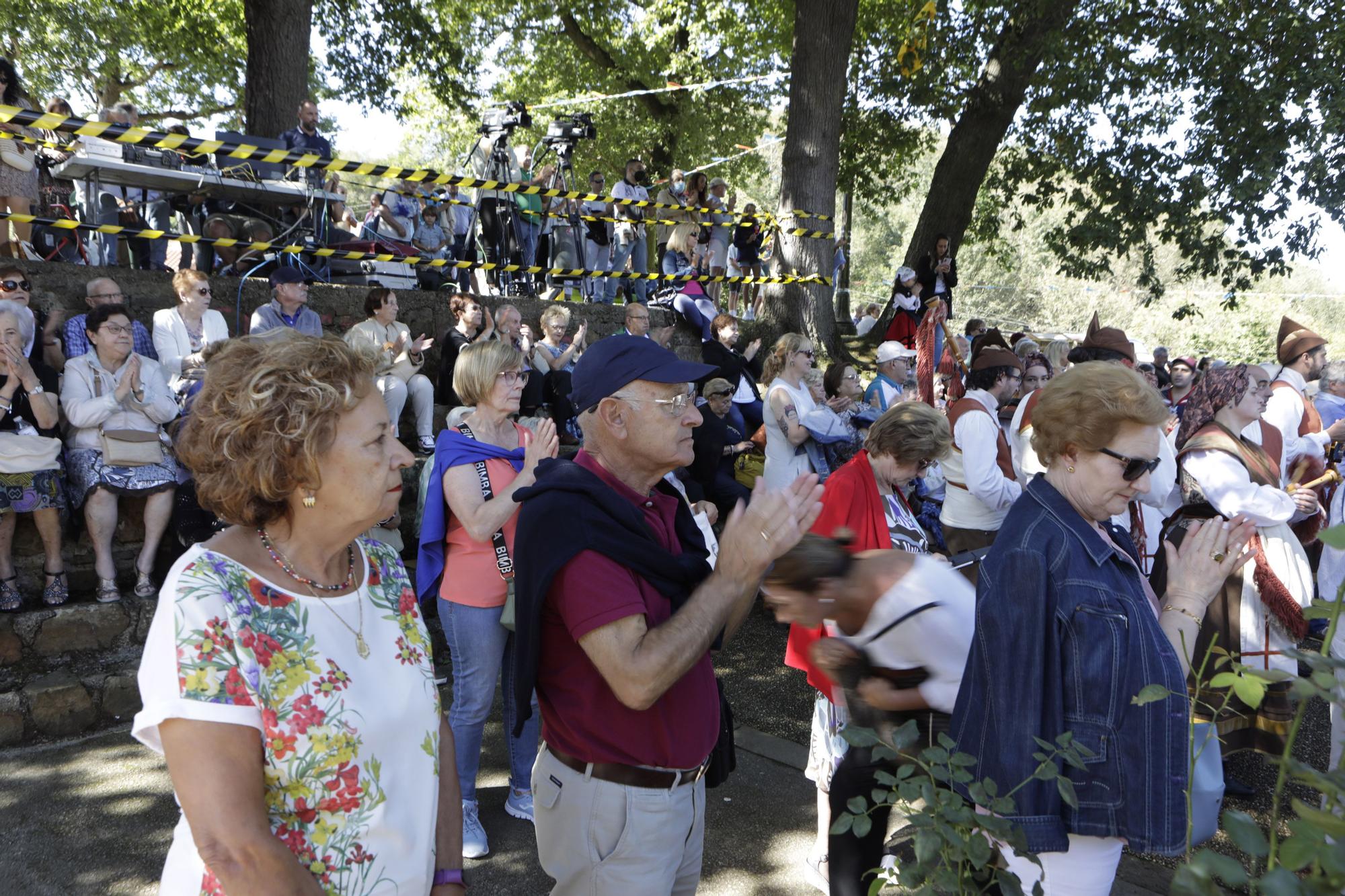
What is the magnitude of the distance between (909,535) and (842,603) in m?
1.72

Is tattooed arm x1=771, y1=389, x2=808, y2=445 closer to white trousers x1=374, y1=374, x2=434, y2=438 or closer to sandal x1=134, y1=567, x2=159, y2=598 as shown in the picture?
white trousers x1=374, y1=374, x2=434, y2=438

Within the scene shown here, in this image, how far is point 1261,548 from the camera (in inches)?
155

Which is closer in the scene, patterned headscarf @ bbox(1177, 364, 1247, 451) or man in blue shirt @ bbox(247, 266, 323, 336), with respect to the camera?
patterned headscarf @ bbox(1177, 364, 1247, 451)

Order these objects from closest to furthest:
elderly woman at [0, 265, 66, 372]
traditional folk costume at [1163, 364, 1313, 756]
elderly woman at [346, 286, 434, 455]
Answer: traditional folk costume at [1163, 364, 1313, 756] → elderly woman at [0, 265, 66, 372] → elderly woman at [346, 286, 434, 455]

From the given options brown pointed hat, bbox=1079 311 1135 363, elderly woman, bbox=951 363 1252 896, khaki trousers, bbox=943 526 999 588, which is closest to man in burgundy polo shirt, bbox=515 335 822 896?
elderly woman, bbox=951 363 1252 896

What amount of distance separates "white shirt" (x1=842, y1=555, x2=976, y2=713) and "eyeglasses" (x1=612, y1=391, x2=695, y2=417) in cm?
64

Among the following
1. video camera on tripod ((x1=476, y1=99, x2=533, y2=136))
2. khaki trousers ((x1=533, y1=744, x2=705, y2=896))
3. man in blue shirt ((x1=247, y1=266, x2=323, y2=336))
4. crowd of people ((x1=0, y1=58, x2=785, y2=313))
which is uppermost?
video camera on tripod ((x1=476, y1=99, x2=533, y2=136))

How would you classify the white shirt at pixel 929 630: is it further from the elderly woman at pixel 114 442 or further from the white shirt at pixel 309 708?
the elderly woman at pixel 114 442

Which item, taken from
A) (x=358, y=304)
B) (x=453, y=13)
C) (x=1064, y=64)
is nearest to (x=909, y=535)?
(x=358, y=304)

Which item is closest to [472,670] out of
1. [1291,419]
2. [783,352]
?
[783,352]

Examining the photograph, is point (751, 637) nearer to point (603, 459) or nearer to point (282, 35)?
point (603, 459)

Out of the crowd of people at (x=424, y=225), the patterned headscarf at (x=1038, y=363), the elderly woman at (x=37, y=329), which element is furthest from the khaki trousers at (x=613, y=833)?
the patterned headscarf at (x=1038, y=363)

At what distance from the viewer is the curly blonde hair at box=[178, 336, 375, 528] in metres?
1.60

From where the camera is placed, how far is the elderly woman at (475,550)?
3508 mm
